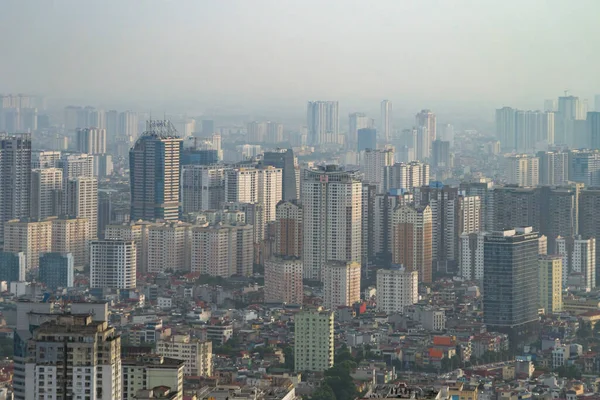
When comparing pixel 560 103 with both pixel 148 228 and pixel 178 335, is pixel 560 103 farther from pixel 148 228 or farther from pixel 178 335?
pixel 178 335

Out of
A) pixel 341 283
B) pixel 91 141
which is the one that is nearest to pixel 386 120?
pixel 91 141

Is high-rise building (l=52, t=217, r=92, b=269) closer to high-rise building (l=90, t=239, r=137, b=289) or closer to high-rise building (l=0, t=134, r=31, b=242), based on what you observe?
high-rise building (l=90, t=239, r=137, b=289)

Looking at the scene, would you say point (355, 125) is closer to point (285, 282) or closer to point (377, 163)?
point (377, 163)

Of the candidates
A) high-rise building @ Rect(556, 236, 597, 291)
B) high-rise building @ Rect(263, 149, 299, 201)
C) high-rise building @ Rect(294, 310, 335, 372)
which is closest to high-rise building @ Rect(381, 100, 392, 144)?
high-rise building @ Rect(263, 149, 299, 201)

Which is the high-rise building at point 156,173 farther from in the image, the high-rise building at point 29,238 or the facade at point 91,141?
the high-rise building at point 29,238

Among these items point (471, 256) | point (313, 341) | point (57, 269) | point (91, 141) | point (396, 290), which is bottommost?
point (313, 341)

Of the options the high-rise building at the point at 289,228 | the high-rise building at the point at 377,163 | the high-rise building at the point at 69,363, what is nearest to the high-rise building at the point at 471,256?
the high-rise building at the point at 289,228
